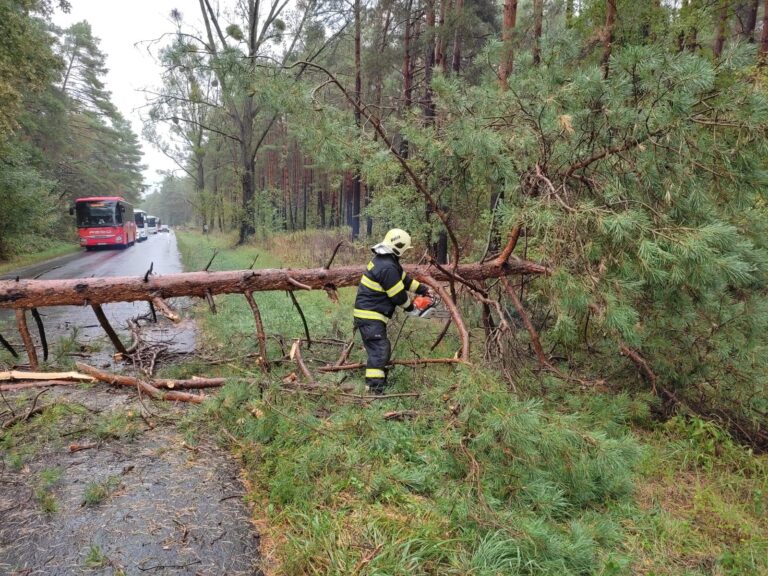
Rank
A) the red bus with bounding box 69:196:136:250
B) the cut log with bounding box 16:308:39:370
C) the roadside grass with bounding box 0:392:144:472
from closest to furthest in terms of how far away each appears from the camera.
A: 1. the roadside grass with bounding box 0:392:144:472
2. the cut log with bounding box 16:308:39:370
3. the red bus with bounding box 69:196:136:250

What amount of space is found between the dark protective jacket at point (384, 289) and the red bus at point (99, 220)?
853 inches

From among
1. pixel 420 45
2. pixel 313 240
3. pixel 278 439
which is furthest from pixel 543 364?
pixel 313 240

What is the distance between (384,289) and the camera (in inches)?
173

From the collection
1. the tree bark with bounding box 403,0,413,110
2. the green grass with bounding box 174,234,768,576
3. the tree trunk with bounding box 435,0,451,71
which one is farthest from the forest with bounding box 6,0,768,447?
the tree bark with bounding box 403,0,413,110

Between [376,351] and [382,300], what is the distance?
20.5 inches

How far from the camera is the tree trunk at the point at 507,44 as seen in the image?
21.4 feet

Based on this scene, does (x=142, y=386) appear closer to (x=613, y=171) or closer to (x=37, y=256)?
(x=613, y=171)

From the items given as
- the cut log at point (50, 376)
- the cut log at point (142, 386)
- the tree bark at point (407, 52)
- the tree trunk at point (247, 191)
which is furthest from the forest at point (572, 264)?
the tree trunk at point (247, 191)

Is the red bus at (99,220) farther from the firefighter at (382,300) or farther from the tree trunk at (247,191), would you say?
the firefighter at (382,300)

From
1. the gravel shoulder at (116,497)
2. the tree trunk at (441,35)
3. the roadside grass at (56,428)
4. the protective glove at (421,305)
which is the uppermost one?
the tree trunk at (441,35)

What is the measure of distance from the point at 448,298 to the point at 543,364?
114 centimetres

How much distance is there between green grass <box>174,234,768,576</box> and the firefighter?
0.56 meters

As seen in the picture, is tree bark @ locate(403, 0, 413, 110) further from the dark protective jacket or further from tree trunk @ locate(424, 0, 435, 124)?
the dark protective jacket

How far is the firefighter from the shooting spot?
14.3 feet
